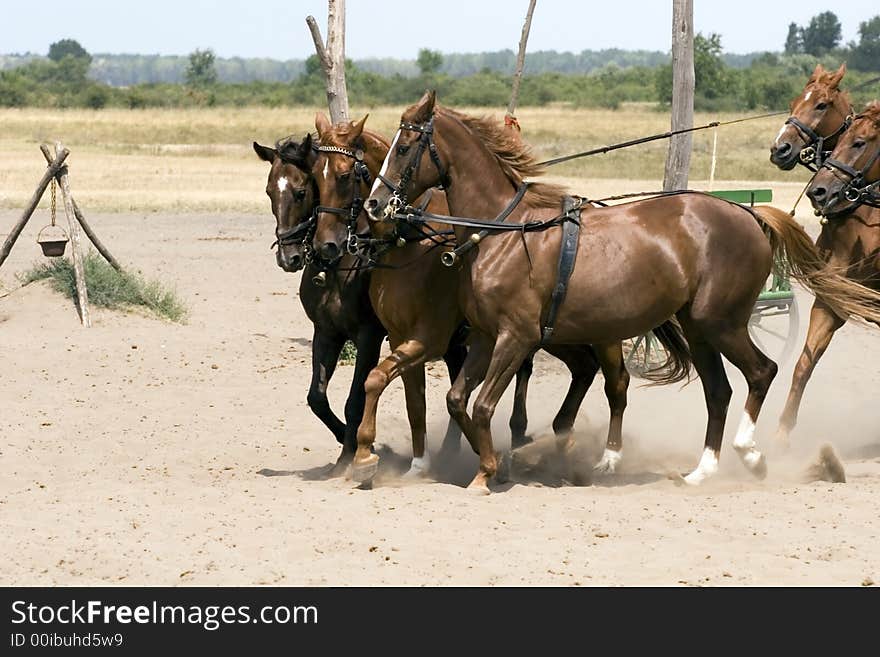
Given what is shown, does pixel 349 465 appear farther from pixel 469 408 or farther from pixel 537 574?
pixel 537 574

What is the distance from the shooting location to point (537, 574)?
20.1 feet

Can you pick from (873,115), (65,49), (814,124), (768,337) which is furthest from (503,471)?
(65,49)

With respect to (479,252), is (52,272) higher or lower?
lower

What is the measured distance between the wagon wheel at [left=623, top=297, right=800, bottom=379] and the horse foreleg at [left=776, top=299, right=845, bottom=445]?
79.2 inches

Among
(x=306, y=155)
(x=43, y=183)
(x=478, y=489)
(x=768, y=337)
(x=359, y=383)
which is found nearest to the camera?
(x=478, y=489)

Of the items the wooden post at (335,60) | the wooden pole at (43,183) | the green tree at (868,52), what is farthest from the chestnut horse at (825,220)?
the green tree at (868,52)

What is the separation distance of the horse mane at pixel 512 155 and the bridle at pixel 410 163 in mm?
290

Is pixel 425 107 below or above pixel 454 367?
above

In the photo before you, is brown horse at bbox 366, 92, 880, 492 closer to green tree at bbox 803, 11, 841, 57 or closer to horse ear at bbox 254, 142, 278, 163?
horse ear at bbox 254, 142, 278, 163

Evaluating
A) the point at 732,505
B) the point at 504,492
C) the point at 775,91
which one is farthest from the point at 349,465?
the point at 775,91

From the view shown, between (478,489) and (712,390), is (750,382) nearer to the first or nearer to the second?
(712,390)

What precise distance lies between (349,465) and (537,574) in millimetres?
2323

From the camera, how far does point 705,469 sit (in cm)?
826

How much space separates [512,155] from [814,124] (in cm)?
245
